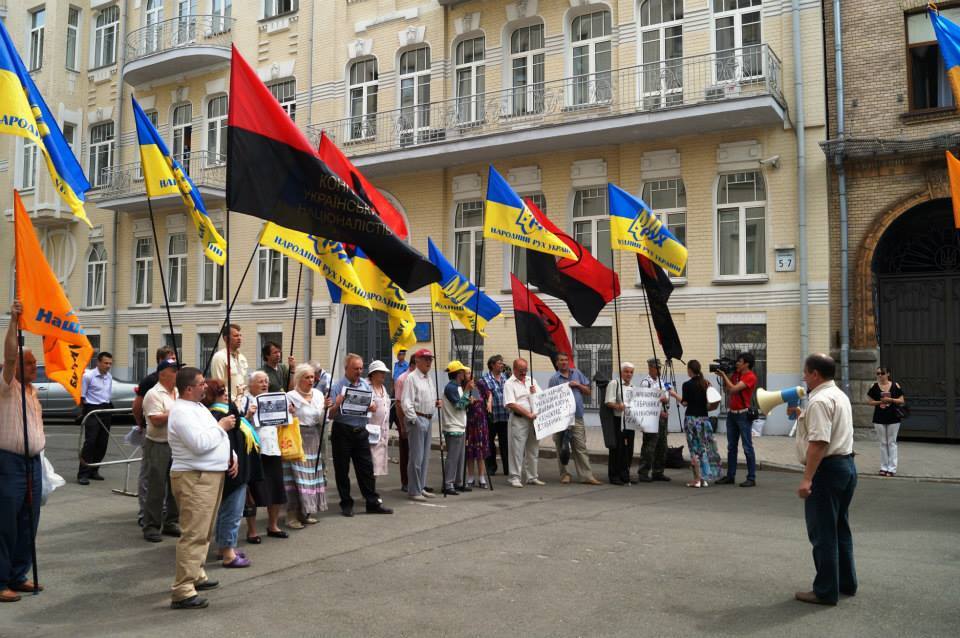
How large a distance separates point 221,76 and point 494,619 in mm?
24944

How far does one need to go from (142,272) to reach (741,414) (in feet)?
75.2

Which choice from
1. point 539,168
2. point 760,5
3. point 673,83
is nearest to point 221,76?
point 539,168

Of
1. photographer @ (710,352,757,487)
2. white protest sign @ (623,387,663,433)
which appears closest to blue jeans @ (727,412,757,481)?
photographer @ (710,352,757,487)

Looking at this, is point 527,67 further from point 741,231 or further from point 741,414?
point 741,414

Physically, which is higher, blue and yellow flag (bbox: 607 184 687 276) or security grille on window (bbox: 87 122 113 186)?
security grille on window (bbox: 87 122 113 186)

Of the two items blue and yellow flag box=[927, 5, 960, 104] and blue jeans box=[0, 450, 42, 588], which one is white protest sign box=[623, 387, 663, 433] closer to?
blue and yellow flag box=[927, 5, 960, 104]

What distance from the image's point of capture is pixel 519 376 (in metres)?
12.1

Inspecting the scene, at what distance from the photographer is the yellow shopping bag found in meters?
8.38

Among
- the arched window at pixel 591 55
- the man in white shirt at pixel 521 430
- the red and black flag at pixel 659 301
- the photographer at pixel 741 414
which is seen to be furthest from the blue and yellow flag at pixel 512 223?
the arched window at pixel 591 55

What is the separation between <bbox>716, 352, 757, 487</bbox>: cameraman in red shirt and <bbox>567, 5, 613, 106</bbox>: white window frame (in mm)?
10066

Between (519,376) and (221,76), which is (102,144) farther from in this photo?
(519,376)

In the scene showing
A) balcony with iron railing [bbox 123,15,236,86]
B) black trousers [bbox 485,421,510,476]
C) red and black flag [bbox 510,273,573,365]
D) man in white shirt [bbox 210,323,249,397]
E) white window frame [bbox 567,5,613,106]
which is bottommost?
black trousers [bbox 485,421,510,476]

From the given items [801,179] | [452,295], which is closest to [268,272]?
[452,295]

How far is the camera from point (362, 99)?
24328 mm
